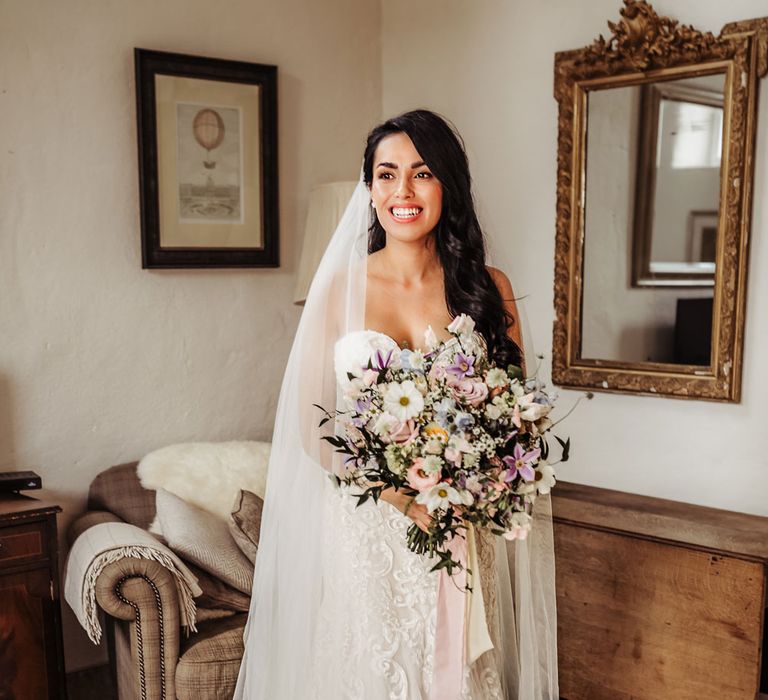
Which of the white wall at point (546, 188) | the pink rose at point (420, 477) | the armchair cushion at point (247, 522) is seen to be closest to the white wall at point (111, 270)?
the white wall at point (546, 188)

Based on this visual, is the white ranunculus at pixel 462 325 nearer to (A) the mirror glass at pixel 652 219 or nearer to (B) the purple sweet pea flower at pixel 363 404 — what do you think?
(B) the purple sweet pea flower at pixel 363 404

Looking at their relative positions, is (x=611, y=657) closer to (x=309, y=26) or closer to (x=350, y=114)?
(x=350, y=114)

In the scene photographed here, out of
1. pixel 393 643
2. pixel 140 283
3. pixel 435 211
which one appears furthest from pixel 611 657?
pixel 140 283

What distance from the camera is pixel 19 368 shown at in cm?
311

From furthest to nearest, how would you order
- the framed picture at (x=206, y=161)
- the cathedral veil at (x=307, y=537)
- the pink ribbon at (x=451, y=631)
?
the framed picture at (x=206, y=161) → the cathedral veil at (x=307, y=537) → the pink ribbon at (x=451, y=631)

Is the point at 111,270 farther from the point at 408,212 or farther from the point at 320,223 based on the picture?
the point at 408,212

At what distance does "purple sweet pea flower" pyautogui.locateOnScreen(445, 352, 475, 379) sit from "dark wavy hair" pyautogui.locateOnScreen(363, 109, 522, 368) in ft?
1.46

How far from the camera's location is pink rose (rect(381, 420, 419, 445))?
1.85 metres

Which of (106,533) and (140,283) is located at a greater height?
(140,283)

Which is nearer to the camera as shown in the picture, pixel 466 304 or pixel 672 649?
pixel 466 304

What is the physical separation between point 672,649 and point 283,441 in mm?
1417

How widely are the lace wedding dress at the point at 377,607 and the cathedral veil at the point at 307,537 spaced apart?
0.05 meters

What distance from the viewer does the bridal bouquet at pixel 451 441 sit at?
182 centimetres

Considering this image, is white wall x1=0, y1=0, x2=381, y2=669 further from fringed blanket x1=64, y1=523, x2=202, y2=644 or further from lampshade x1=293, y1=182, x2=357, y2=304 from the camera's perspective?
fringed blanket x1=64, y1=523, x2=202, y2=644
